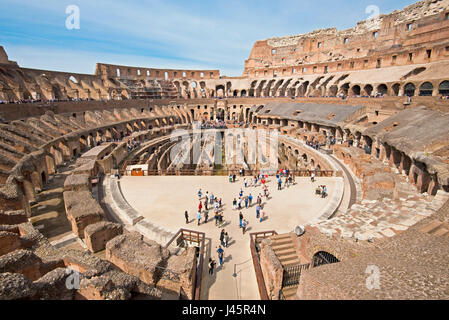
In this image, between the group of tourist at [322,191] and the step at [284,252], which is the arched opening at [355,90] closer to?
the group of tourist at [322,191]

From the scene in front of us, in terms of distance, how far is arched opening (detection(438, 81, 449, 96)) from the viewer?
65.7 feet

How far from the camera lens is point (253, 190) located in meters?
14.4

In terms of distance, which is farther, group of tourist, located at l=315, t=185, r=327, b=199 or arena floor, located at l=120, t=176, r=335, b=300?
group of tourist, located at l=315, t=185, r=327, b=199

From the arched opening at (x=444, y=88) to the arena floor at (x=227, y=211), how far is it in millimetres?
14696

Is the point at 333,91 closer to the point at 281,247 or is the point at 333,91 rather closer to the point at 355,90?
the point at 355,90

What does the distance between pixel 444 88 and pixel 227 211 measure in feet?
74.4

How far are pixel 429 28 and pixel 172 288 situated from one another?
3872cm

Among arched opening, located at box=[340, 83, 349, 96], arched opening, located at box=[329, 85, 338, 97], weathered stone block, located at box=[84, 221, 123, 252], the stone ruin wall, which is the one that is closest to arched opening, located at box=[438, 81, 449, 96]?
the stone ruin wall

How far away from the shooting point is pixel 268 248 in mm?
7680

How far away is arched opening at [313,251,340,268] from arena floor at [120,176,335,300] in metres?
2.21

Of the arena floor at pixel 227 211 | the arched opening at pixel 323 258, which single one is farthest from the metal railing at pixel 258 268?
the arched opening at pixel 323 258

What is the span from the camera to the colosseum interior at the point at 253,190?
545 cm

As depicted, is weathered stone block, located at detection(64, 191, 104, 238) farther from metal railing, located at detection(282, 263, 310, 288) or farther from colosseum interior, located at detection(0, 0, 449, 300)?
metal railing, located at detection(282, 263, 310, 288)
